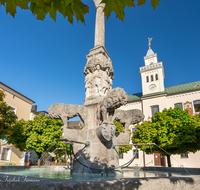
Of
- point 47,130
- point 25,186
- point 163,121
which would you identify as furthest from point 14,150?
point 25,186

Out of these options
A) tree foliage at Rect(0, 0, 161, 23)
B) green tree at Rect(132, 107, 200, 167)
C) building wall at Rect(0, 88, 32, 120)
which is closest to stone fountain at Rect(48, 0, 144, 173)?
tree foliage at Rect(0, 0, 161, 23)

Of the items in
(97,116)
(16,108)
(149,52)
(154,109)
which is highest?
(149,52)

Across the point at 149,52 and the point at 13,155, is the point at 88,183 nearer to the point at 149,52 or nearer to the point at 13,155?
the point at 13,155

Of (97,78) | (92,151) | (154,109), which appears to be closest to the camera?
(92,151)

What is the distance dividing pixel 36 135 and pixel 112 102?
15.8 meters

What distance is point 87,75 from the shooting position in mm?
8016

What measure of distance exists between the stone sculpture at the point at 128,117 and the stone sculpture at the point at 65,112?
162 centimetres

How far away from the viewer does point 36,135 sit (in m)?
18.9

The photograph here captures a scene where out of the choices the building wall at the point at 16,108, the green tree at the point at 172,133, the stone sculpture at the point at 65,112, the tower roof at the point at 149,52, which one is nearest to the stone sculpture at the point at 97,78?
the stone sculpture at the point at 65,112

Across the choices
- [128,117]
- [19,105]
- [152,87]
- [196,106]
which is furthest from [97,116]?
[152,87]

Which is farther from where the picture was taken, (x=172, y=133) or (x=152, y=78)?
(x=152, y=78)

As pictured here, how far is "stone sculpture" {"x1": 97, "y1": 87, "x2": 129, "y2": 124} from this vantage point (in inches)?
231

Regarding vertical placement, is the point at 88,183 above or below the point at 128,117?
below

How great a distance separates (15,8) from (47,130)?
63.4ft
